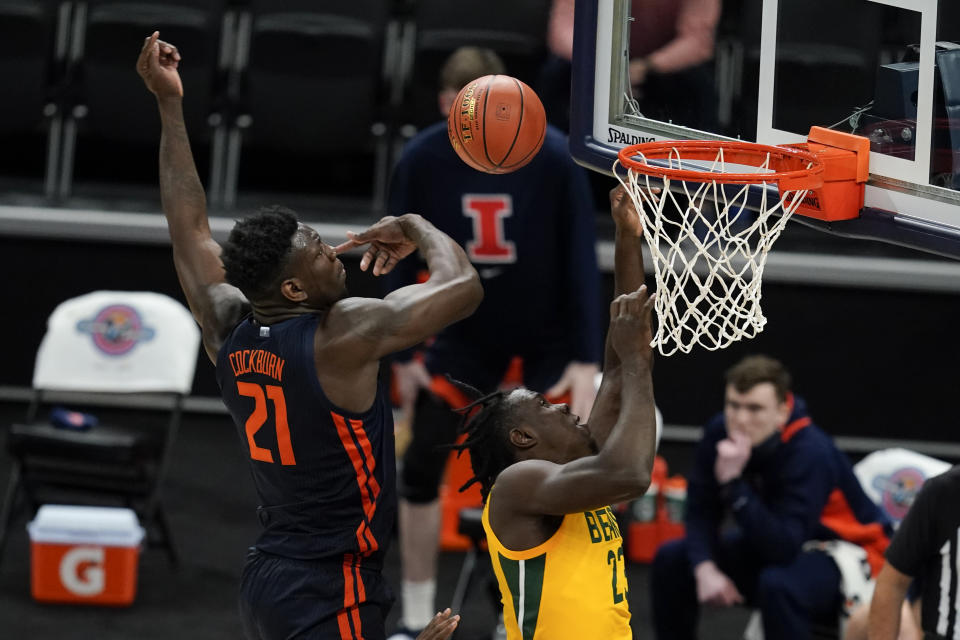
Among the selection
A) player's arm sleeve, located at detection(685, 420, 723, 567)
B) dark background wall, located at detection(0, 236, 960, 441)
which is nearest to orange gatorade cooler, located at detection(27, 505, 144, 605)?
dark background wall, located at detection(0, 236, 960, 441)

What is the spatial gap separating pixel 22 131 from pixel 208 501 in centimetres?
271

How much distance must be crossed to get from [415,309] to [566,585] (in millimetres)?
742

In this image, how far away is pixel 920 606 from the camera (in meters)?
4.59

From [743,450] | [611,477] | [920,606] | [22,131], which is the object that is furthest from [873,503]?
[22,131]

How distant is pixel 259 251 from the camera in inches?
144

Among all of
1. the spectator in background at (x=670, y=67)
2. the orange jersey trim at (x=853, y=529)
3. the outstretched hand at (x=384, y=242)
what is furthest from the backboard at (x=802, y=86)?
the orange jersey trim at (x=853, y=529)

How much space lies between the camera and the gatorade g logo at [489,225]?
228 inches

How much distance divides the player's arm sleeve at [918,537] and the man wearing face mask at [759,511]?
114 cm

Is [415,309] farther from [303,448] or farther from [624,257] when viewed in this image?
[624,257]

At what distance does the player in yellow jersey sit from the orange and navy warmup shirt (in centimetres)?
194

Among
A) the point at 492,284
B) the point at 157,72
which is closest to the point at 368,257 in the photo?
the point at 157,72

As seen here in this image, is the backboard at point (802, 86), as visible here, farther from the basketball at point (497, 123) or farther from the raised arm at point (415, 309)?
the raised arm at point (415, 309)

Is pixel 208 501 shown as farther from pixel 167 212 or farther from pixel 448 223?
pixel 167 212

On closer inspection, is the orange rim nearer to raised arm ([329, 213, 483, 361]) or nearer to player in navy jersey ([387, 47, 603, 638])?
raised arm ([329, 213, 483, 361])
